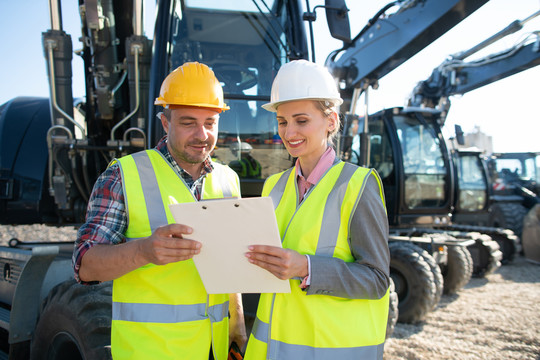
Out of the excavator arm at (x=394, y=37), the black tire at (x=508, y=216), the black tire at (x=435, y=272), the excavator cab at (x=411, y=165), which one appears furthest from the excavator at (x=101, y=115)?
the black tire at (x=508, y=216)

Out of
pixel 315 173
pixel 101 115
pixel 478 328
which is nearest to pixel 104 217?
pixel 315 173

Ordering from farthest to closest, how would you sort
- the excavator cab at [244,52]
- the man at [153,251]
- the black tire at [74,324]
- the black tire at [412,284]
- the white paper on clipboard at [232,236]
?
the black tire at [412,284]
the excavator cab at [244,52]
the black tire at [74,324]
the man at [153,251]
the white paper on clipboard at [232,236]

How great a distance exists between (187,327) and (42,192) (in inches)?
117

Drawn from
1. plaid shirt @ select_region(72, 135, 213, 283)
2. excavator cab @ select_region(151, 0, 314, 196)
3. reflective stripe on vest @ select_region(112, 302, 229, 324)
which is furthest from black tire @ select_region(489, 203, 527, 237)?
plaid shirt @ select_region(72, 135, 213, 283)

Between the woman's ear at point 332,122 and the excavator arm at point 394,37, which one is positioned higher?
the excavator arm at point 394,37

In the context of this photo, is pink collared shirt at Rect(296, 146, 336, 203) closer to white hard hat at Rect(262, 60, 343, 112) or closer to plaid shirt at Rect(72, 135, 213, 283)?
white hard hat at Rect(262, 60, 343, 112)

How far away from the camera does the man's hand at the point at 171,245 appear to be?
133 centimetres

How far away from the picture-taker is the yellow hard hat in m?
1.81

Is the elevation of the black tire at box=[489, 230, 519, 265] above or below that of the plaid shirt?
below

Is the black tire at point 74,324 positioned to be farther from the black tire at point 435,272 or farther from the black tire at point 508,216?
the black tire at point 508,216

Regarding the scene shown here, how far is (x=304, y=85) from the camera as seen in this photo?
5.59ft

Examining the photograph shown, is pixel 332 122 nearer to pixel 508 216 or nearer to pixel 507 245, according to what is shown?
pixel 507 245

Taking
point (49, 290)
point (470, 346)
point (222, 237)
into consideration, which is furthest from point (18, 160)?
point (470, 346)

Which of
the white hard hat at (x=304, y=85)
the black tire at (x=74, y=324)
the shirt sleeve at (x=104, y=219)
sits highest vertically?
the white hard hat at (x=304, y=85)
